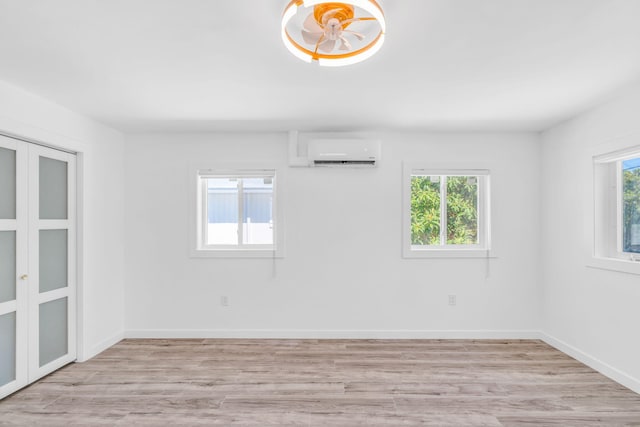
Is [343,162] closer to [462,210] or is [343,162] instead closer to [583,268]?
[462,210]

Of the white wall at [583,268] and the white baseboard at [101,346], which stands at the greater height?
the white wall at [583,268]

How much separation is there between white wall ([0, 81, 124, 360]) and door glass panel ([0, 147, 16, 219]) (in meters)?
0.19

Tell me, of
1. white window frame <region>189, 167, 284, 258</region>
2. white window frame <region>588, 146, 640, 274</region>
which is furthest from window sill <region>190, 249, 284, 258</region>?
white window frame <region>588, 146, 640, 274</region>

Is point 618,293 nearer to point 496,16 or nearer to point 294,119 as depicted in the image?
point 496,16

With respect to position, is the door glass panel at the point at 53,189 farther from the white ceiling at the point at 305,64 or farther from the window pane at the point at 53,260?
the white ceiling at the point at 305,64

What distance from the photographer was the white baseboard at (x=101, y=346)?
137 inches

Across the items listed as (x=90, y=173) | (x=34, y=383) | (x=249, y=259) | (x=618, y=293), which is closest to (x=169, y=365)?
(x=34, y=383)

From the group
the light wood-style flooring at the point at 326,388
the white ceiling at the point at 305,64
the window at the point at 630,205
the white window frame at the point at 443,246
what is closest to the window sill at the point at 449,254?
the white window frame at the point at 443,246

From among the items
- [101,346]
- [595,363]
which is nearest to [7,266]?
[101,346]

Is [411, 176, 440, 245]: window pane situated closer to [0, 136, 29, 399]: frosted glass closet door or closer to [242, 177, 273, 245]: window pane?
[242, 177, 273, 245]: window pane

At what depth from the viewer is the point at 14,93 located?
8.89 ft

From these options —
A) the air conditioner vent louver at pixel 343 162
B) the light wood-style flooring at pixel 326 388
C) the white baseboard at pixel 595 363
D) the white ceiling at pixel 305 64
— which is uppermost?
the white ceiling at pixel 305 64

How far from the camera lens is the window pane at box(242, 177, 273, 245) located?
426cm

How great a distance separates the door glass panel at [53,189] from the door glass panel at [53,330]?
80cm
